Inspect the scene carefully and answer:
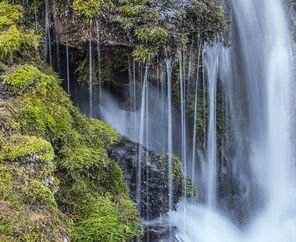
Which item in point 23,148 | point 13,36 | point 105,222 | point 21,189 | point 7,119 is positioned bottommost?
point 105,222

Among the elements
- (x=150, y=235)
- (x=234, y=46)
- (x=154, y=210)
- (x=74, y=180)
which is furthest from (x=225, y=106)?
(x=74, y=180)

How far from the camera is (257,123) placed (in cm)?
680

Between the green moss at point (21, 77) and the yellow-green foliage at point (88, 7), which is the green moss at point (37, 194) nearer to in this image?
the green moss at point (21, 77)

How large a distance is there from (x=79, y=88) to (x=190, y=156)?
279cm

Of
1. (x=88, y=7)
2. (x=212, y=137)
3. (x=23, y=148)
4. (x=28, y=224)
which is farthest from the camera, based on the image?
(x=212, y=137)

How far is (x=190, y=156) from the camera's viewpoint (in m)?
6.27

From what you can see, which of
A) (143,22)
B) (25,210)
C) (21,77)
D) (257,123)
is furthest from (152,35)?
(257,123)

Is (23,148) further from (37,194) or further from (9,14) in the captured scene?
(9,14)

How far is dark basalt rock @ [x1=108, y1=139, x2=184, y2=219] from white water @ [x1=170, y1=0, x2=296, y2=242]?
0.96m

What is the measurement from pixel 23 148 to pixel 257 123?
5776 mm

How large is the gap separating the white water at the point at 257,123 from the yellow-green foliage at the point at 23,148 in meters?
3.69

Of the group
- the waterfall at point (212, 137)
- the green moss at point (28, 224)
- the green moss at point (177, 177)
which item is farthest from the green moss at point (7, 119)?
the waterfall at point (212, 137)

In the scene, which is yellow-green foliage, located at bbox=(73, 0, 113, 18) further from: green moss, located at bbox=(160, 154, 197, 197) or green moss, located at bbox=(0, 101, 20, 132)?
green moss, located at bbox=(160, 154, 197, 197)

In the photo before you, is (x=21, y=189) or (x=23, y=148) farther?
(x=23, y=148)
